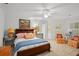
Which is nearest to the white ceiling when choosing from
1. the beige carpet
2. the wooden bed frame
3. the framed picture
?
the framed picture

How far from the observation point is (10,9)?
6.09 ft

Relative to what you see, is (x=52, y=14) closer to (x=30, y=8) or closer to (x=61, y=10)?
(x=61, y=10)

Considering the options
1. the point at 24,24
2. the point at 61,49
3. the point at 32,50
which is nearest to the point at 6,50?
the point at 32,50

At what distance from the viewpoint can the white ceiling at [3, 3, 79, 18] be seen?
1.77 metres

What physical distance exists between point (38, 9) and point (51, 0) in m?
0.53

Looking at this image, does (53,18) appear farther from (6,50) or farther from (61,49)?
(6,50)

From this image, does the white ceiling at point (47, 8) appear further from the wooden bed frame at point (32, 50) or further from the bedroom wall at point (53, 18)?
the wooden bed frame at point (32, 50)

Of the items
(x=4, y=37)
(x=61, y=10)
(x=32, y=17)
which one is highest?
(x=61, y=10)

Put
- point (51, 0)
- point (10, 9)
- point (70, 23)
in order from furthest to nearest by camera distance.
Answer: point (70, 23), point (10, 9), point (51, 0)

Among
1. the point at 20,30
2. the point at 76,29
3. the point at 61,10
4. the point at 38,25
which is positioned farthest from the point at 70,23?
the point at 20,30

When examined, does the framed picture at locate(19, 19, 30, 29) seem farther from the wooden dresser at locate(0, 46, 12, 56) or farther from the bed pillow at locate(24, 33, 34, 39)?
the wooden dresser at locate(0, 46, 12, 56)

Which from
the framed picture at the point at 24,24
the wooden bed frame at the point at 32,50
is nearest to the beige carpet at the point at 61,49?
the wooden bed frame at the point at 32,50

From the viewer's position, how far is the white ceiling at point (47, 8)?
177cm

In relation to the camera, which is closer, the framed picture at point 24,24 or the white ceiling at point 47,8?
the white ceiling at point 47,8
